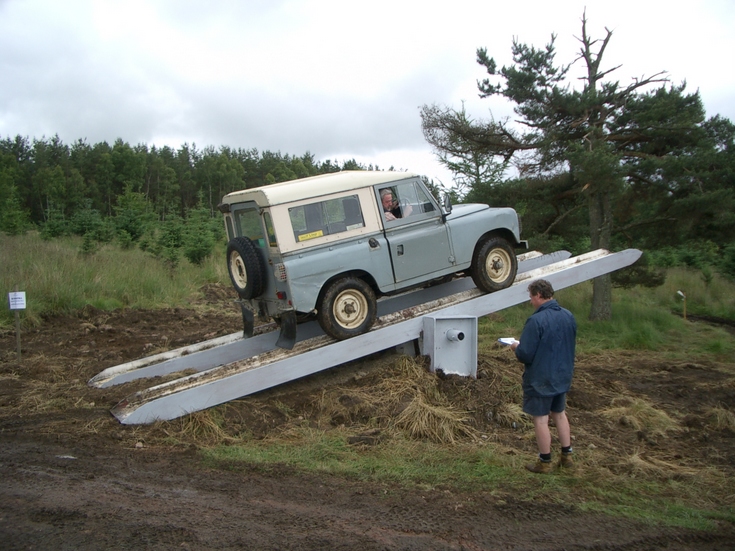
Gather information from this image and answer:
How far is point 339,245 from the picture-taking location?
728 centimetres

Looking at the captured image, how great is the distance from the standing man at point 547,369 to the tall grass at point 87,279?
1021 cm

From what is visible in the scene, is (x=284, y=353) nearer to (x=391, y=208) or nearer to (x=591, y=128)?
(x=391, y=208)

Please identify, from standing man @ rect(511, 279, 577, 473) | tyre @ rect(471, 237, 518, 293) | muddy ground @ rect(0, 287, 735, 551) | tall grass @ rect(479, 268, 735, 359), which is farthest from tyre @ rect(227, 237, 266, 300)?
tall grass @ rect(479, 268, 735, 359)

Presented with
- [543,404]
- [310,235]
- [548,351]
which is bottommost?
[543,404]

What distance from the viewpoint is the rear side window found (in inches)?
280

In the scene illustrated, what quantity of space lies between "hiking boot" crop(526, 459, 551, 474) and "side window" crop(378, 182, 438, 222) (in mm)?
3533

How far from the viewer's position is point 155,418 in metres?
6.24

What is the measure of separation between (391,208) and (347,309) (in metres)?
1.43

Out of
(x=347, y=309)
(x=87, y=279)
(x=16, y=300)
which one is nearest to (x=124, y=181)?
(x=87, y=279)

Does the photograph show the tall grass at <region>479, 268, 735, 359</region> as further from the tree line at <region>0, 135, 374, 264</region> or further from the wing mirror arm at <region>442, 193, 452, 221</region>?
the tree line at <region>0, 135, 374, 264</region>

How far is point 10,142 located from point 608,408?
62.5m

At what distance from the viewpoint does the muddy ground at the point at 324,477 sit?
3900 millimetres

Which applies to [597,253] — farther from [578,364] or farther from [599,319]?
[599,319]

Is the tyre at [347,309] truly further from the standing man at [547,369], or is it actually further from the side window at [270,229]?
the standing man at [547,369]
